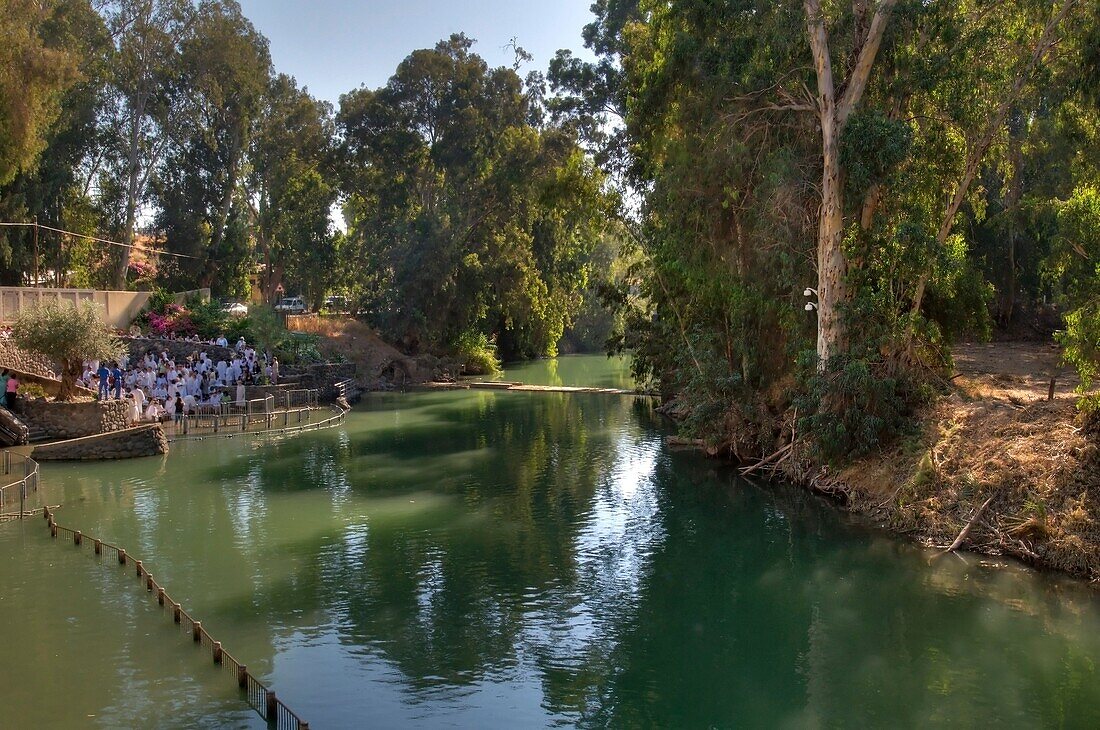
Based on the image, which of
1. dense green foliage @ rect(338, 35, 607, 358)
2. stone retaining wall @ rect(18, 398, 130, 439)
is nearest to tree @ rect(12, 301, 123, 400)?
stone retaining wall @ rect(18, 398, 130, 439)

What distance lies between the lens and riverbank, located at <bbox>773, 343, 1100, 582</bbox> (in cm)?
1527

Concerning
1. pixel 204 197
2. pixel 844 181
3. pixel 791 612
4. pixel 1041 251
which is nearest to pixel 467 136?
pixel 204 197

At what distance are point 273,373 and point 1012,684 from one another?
30.2m

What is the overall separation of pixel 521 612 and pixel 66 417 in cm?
1807

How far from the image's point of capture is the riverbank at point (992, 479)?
1527 cm

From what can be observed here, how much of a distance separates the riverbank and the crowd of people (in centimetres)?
2000

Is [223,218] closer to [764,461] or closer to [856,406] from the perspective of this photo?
[764,461]

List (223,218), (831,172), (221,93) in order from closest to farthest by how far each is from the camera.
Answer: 1. (831,172)
2. (221,93)
3. (223,218)

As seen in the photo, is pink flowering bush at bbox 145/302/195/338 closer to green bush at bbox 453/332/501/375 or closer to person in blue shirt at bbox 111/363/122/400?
person in blue shirt at bbox 111/363/122/400

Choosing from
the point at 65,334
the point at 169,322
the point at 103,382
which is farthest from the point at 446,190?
the point at 65,334

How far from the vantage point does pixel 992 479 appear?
16703 mm

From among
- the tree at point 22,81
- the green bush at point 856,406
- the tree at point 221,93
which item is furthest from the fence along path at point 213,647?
the tree at point 221,93

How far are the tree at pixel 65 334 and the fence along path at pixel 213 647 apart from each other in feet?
33.7

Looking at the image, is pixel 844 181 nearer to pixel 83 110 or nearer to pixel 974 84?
pixel 974 84
